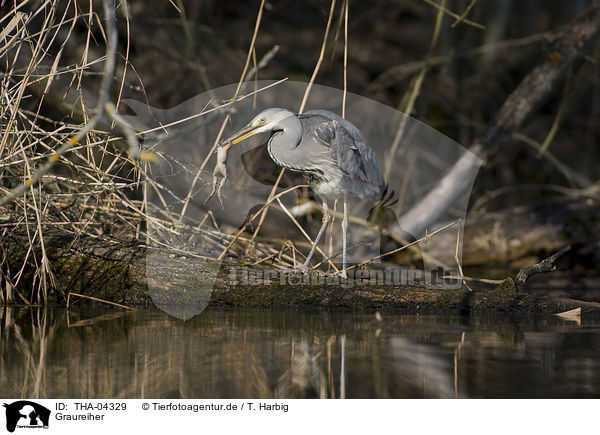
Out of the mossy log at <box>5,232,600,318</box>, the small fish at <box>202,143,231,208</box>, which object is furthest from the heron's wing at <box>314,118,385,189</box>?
the mossy log at <box>5,232,600,318</box>

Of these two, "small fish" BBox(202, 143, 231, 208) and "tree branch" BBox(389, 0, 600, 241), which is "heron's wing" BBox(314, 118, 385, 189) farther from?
"tree branch" BBox(389, 0, 600, 241)

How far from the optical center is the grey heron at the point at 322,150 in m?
2.43

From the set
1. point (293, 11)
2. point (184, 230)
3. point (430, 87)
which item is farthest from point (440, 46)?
point (184, 230)

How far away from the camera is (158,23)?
526 centimetres

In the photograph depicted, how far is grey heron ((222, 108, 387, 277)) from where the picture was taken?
2432 mm

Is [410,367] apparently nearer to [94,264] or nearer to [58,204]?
[94,264]

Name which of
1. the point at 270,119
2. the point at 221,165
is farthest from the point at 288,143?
the point at 221,165
